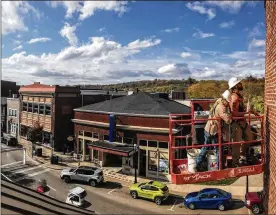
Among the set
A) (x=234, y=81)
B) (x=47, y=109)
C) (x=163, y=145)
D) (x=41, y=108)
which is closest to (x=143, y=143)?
(x=163, y=145)

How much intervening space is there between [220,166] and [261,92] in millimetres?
58534

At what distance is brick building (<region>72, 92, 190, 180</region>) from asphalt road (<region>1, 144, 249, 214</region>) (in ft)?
10.9

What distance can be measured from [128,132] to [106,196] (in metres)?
7.87

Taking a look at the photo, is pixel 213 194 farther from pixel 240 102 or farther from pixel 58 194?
pixel 240 102

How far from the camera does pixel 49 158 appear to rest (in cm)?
3734

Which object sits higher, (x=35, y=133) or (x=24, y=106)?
(x=24, y=106)

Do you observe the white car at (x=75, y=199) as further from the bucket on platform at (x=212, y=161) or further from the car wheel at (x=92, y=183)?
the bucket on platform at (x=212, y=161)

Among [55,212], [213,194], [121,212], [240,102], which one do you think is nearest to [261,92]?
Result: [213,194]

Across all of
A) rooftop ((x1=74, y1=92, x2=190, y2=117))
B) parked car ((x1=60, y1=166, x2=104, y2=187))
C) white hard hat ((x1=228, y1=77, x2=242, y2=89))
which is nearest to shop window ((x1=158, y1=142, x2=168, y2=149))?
rooftop ((x1=74, y1=92, x2=190, y2=117))

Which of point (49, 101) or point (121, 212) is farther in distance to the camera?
point (49, 101)

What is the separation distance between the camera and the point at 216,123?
7949 millimetres

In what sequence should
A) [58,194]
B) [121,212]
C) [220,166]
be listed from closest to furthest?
[220,166] → [121,212] → [58,194]

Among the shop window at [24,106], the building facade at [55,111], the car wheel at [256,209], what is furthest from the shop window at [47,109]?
the car wheel at [256,209]

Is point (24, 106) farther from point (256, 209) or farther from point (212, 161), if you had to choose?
point (212, 161)
